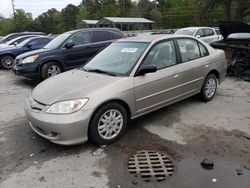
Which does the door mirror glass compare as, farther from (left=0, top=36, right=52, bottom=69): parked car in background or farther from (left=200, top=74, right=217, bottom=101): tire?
(left=200, top=74, right=217, bottom=101): tire

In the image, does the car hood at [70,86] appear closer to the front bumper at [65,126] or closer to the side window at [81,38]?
the front bumper at [65,126]

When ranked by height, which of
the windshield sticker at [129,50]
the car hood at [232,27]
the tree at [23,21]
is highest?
the car hood at [232,27]

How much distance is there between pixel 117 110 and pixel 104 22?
39902mm

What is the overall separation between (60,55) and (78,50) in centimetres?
62

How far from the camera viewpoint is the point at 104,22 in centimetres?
4250

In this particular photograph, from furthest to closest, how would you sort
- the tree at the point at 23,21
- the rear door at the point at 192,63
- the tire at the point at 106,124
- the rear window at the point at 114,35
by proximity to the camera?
1. the tree at the point at 23,21
2. the rear window at the point at 114,35
3. the rear door at the point at 192,63
4. the tire at the point at 106,124

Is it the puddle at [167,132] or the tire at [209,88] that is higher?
the tire at [209,88]

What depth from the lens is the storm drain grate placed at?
3492 millimetres

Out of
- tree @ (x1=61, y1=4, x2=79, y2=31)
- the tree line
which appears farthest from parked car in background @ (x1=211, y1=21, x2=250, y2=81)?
tree @ (x1=61, y1=4, x2=79, y2=31)

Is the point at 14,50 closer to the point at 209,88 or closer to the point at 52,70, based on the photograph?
the point at 52,70

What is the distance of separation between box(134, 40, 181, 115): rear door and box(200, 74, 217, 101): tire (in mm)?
979

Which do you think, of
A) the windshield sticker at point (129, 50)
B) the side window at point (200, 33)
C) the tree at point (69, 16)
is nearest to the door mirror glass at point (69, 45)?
the windshield sticker at point (129, 50)

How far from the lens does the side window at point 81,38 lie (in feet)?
29.7

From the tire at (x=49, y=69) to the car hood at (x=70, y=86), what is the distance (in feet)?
12.9
